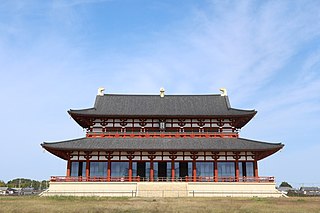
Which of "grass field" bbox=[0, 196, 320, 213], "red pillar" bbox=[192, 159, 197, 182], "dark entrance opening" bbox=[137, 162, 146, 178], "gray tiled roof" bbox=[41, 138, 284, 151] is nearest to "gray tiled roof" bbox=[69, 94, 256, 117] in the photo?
"gray tiled roof" bbox=[41, 138, 284, 151]

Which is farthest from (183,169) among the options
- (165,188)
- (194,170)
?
(165,188)

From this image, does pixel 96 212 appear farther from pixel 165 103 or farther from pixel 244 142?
pixel 165 103

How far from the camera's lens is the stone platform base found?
126 feet

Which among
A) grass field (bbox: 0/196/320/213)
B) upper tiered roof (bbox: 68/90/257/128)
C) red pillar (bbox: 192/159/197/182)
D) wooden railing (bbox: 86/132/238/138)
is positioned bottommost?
grass field (bbox: 0/196/320/213)

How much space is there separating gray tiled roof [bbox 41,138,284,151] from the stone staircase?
13.2 ft

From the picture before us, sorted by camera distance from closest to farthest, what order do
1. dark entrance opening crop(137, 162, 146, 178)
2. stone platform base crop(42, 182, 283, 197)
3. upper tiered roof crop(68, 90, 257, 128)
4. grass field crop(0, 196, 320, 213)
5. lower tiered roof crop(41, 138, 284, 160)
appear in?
grass field crop(0, 196, 320, 213)
stone platform base crop(42, 182, 283, 197)
lower tiered roof crop(41, 138, 284, 160)
dark entrance opening crop(137, 162, 146, 178)
upper tiered roof crop(68, 90, 257, 128)

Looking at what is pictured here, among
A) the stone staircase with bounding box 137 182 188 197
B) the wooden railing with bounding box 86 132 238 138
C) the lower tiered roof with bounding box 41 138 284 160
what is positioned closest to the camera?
the stone staircase with bounding box 137 182 188 197

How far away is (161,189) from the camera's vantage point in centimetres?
3791

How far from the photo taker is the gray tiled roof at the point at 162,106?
43.8 metres

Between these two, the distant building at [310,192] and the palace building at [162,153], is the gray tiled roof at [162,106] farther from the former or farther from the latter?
the distant building at [310,192]

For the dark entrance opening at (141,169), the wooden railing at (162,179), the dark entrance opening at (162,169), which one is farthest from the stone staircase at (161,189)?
the dark entrance opening at (162,169)

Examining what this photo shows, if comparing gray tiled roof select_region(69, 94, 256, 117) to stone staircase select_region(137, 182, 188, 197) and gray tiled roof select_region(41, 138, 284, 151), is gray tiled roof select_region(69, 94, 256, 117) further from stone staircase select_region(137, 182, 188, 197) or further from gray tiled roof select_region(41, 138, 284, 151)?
stone staircase select_region(137, 182, 188, 197)

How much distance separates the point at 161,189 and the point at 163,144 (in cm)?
559

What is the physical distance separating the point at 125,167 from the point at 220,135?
12.8m
